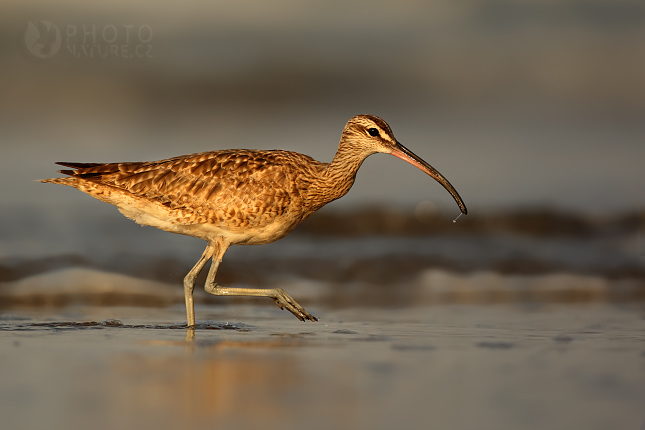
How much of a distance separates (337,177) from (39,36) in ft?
45.8

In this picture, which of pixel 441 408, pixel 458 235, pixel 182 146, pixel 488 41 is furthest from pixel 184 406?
pixel 488 41

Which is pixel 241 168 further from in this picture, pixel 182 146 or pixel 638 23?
pixel 638 23

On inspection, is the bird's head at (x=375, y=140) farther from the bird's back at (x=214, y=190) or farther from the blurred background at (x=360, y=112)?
the blurred background at (x=360, y=112)

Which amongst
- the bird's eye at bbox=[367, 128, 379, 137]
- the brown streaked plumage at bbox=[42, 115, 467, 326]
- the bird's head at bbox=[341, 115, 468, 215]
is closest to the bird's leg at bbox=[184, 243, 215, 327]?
the brown streaked plumage at bbox=[42, 115, 467, 326]

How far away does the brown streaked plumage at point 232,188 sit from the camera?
9320 mm

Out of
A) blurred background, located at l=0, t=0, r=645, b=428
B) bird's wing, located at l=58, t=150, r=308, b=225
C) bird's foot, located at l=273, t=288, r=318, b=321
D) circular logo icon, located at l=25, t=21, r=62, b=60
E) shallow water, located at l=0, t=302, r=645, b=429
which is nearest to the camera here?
shallow water, located at l=0, t=302, r=645, b=429

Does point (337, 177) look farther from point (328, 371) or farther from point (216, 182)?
point (328, 371)

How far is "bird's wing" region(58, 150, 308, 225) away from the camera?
9.30 m

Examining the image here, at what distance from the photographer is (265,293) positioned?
9.23 m

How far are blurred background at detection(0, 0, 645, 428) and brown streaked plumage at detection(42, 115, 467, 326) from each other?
35.1 inches

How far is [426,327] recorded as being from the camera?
8602 mm

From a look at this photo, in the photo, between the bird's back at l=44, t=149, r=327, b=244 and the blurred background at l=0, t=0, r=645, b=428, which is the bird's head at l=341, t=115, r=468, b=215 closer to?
the bird's back at l=44, t=149, r=327, b=244

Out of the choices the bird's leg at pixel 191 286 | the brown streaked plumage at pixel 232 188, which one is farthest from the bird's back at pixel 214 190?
the bird's leg at pixel 191 286

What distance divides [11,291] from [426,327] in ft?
14.7
